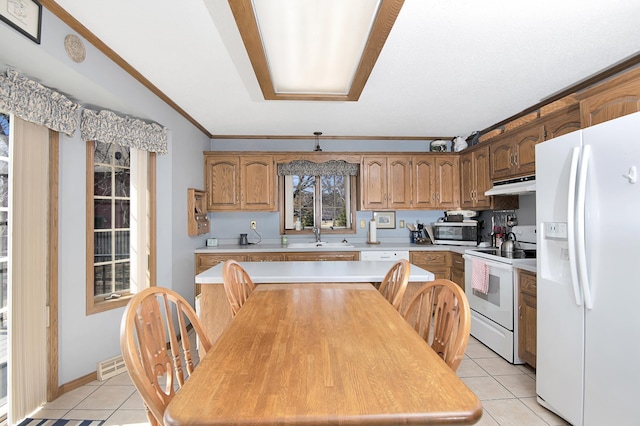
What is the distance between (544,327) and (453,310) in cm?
125

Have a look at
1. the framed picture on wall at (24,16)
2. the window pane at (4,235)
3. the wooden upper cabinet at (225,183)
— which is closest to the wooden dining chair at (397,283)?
the framed picture on wall at (24,16)

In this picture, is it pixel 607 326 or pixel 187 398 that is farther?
pixel 607 326

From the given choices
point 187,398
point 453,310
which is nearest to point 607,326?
point 453,310

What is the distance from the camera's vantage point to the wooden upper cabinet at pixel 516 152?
112 inches

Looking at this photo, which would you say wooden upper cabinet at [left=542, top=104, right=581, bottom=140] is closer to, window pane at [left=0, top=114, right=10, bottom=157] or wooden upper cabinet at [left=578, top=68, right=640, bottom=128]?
wooden upper cabinet at [left=578, top=68, right=640, bottom=128]

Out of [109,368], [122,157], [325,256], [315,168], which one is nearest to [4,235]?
[122,157]

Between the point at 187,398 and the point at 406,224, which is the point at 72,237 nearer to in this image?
the point at 187,398

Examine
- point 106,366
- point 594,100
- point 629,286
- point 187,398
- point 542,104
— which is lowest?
point 106,366

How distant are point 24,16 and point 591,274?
3107 mm

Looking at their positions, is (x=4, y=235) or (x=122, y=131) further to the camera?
(x=122, y=131)

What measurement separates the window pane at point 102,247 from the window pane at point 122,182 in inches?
14.8

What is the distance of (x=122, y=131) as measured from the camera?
2.63 meters

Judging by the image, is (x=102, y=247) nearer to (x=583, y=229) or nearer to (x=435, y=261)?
(x=583, y=229)

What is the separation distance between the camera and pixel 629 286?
146cm
